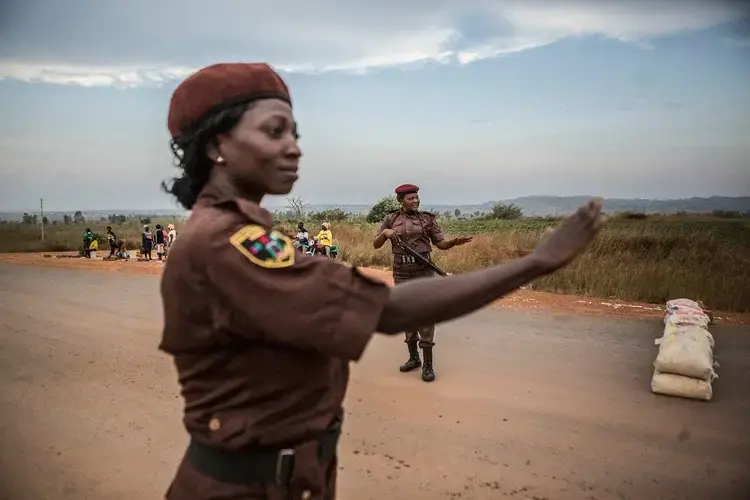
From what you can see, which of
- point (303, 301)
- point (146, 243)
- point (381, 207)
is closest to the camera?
point (303, 301)

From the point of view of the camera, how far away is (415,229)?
6500 mm

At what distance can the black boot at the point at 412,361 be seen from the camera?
6285mm

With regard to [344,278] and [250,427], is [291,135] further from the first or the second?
[250,427]

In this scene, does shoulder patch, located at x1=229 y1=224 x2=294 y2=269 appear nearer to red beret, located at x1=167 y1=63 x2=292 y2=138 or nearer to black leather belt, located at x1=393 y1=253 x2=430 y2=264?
red beret, located at x1=167 y1=63 x2=292 y2=138

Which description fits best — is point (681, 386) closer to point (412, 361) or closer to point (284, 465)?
point (412, 361)

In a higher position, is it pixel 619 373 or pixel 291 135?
pixel 291 135

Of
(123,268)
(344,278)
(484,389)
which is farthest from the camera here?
(123,268)

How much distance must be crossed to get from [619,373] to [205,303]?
18.5 ft

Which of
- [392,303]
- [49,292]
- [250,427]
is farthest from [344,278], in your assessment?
[49,292]

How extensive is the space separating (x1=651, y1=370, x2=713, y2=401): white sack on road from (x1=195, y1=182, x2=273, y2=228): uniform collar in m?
4.92

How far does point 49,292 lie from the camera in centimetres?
1123

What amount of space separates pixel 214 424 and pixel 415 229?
5.16 meters

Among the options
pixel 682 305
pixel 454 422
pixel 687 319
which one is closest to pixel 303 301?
pixel 454 422

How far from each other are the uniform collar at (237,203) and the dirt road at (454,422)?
9.07ft
